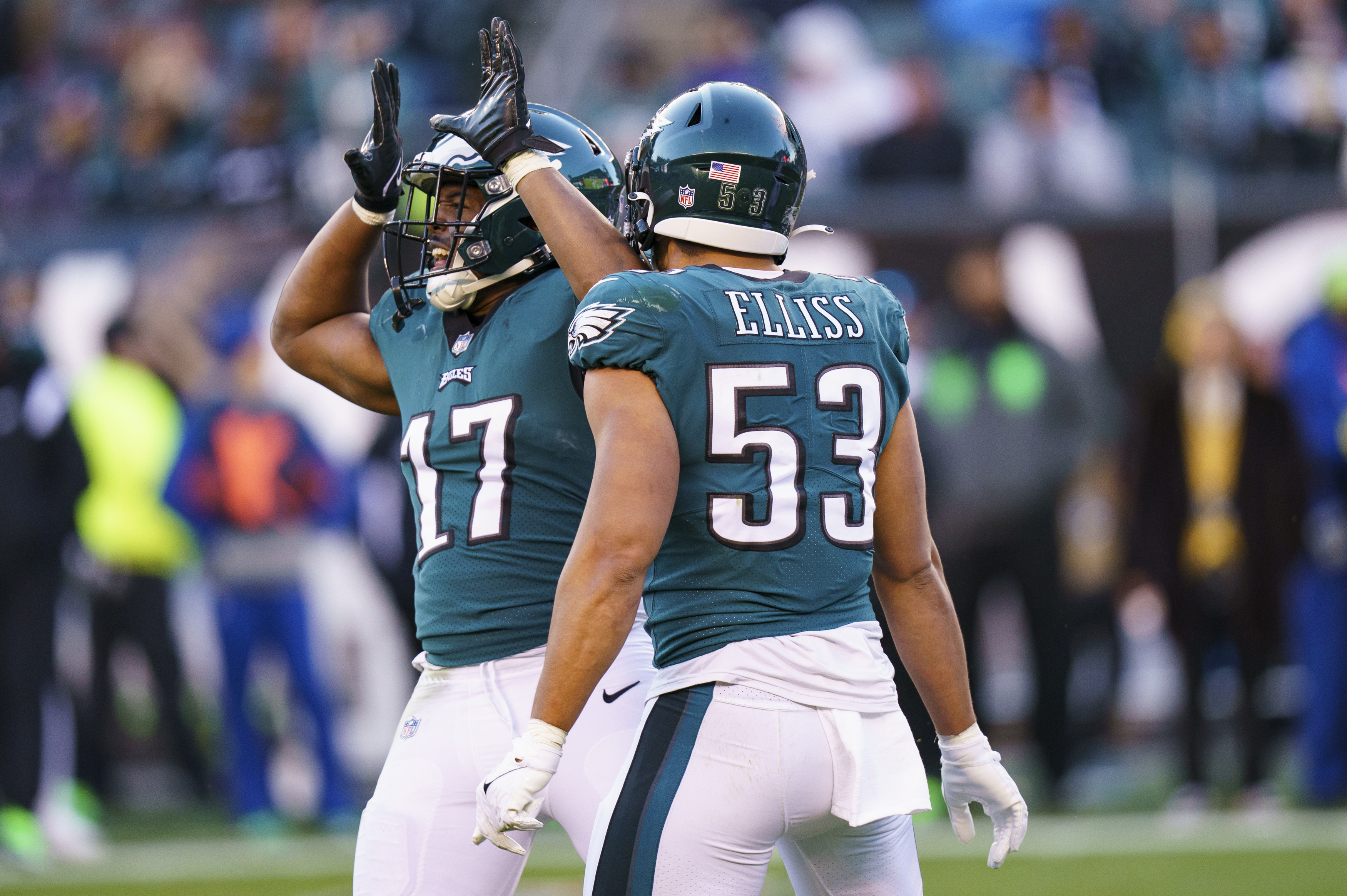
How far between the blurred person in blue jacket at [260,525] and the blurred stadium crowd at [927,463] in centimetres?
1

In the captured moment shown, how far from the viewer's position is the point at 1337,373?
7.02 meters

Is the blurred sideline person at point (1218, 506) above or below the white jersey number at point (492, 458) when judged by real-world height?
below

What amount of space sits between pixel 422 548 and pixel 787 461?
35.4 inches

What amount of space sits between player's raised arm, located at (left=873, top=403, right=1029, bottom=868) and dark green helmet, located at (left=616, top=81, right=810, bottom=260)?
0.40 meters

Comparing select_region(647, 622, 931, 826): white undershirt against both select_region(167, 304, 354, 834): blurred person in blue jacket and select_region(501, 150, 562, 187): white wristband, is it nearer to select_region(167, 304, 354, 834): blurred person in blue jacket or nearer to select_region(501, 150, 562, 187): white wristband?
select_region(501, 150, 562, 187): white wristband

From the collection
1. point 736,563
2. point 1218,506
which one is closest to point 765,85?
point 1218,506

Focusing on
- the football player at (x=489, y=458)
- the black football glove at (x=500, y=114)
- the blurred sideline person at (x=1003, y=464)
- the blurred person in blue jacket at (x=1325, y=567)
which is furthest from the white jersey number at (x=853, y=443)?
the blurred person in blue jacket at (x=1325, y=567)

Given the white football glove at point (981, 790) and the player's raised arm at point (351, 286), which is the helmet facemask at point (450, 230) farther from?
the white football glove at point (981, 790)

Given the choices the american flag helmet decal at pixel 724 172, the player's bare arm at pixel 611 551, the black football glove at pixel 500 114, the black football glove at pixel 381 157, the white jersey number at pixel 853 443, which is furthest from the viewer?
the black football glove at pixel 381 157

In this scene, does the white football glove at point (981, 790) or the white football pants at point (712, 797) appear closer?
the white football pants at point (712, 797)

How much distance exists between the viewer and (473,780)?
2.88 m

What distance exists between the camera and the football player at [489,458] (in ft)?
9.39

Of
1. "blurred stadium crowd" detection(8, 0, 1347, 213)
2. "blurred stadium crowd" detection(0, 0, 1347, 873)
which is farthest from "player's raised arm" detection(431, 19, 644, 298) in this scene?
"blurred stadium crowd" detection(8, 0, 1347, 213)

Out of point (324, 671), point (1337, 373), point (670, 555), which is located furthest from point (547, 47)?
point (670, 555)
